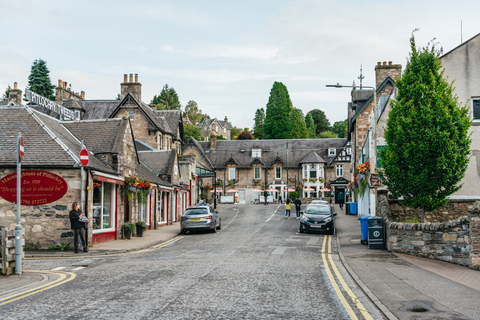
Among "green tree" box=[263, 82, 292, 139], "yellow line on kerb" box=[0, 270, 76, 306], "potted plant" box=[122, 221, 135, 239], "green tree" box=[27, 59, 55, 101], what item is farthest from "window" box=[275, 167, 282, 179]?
"yellow line on kerb" box=[0, 270, 76, 306]

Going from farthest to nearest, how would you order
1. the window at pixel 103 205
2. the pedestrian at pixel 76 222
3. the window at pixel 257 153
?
the window at pixel 257 153 < the window at pixel 103 205 < the pedestrian at pixel 76 222

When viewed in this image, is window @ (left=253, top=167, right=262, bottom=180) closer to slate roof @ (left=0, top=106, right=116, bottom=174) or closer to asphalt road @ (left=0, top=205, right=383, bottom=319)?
slate roof @ (left=0, top=106, right=116, bottom=174)

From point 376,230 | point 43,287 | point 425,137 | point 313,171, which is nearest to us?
point 43,287

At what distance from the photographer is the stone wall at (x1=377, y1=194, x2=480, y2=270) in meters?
12.4

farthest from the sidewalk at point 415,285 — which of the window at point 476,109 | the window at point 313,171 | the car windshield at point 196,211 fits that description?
the window at point 313,171

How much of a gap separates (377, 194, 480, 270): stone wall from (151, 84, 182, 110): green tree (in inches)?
3497

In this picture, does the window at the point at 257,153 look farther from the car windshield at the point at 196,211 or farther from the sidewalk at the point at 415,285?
the sidewalk at the point at 415,285

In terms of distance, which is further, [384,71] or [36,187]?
[384,71]

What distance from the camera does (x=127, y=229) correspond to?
21781mm

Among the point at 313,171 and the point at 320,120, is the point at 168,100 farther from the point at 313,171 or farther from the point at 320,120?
the point at 313,171

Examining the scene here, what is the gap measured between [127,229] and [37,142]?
5782mm

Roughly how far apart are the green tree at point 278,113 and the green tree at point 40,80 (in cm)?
4216

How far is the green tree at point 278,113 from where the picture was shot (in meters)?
95.2

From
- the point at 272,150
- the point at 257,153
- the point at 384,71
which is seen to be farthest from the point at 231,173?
the point at 384,71
